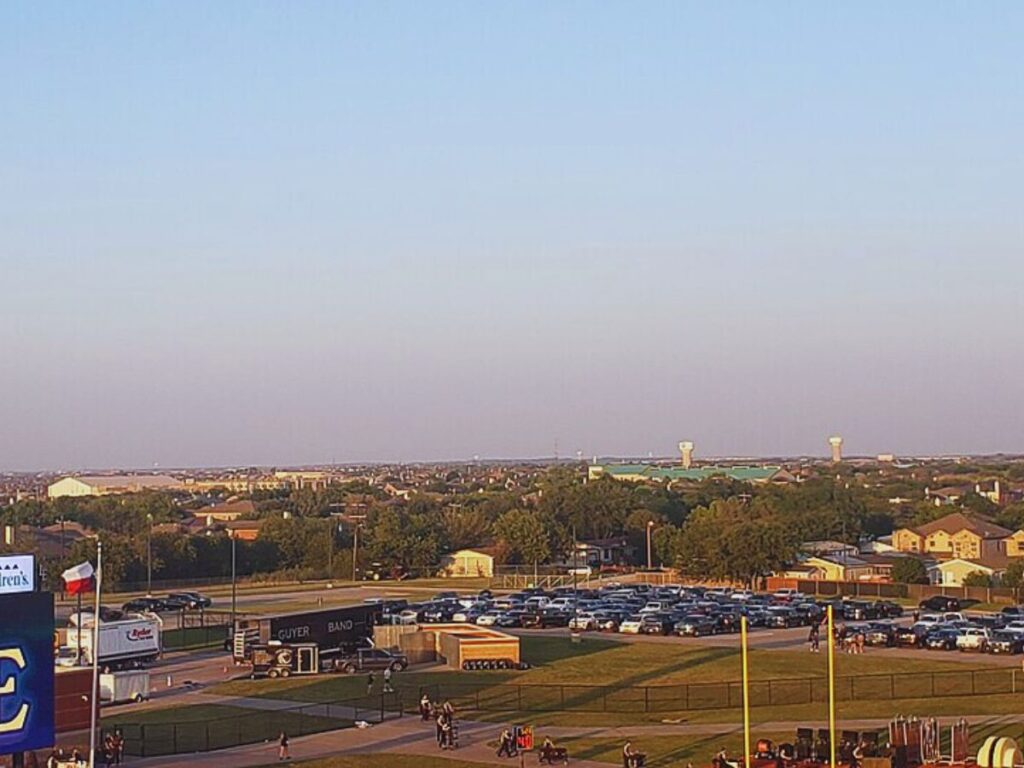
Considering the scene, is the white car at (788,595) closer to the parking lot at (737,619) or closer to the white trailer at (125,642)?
the parking lot at (737,619)

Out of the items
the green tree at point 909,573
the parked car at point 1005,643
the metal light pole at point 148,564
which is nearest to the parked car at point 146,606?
the metal light pole at point 148,564

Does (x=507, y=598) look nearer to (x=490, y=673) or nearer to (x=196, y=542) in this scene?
(x=490, y=673)

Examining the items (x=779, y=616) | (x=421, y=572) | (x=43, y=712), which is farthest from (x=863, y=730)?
(x=421, y=572)

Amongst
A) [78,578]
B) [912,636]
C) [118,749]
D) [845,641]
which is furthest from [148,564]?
[78,578]

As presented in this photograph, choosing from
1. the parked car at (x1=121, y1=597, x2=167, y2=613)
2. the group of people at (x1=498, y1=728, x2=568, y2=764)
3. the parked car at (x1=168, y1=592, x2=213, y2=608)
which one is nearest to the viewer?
the group of people at (x1=498, y1=728, x2=568, y2=764)

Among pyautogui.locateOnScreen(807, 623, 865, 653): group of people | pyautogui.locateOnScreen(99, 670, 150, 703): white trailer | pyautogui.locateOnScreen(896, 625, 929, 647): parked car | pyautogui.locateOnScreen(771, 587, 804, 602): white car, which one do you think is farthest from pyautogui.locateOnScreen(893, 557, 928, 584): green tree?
pyautogui.locateOnScreen(99, 670, 150, 703): white trailer

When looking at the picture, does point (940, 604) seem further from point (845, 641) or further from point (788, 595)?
point (845, 641)

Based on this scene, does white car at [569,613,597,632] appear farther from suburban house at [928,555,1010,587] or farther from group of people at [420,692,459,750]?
suburban house at [928,555,1010,587]
